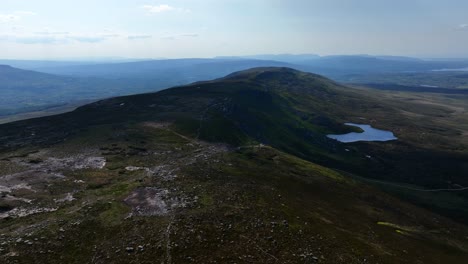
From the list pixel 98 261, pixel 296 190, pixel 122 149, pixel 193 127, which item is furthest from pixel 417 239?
pixel 193 127

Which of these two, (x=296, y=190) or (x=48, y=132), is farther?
(x=48, y=132)

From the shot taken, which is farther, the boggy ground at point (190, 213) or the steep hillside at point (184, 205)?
the steep hillside at point (184, 205)

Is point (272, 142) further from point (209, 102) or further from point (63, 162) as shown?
point (63, 162)

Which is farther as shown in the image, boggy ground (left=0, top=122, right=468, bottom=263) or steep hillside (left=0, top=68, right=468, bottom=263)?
steep hillside (left=0, top=68, right=468, bottom=263)

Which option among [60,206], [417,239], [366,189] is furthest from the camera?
[366,189]
